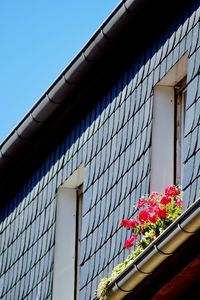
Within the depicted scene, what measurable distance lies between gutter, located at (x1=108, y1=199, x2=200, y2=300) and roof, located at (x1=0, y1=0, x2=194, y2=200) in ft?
10.3

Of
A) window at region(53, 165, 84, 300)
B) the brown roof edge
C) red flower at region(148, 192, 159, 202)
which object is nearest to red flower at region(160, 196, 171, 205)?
red flower at region(148, 192, 159, 202)

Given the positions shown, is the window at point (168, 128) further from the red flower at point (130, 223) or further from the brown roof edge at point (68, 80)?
the brown roof edge at point (68, 80)

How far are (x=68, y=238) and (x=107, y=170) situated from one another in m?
1.60

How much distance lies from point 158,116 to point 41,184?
11.2 ft

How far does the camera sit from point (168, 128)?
1428cm

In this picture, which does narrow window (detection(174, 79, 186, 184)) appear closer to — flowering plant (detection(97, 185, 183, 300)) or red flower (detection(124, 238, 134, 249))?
flowering plant (detection(97, 185, 183, 300))

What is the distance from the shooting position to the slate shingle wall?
1358 cm

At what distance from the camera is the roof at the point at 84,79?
14680 mm

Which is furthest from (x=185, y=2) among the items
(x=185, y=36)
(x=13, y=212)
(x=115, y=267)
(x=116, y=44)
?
(x=13, y=212)

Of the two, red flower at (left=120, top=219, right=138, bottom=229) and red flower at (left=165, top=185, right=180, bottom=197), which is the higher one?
red flower at (left=165, top=185, right=180, bottom=197)

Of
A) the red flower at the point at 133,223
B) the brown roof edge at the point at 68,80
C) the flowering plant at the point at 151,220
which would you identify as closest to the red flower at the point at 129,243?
the flowering plant at the point at 151,220

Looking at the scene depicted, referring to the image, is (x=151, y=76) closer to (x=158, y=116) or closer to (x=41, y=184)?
(x=158, y=116)

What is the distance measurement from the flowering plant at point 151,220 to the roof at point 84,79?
1.93m

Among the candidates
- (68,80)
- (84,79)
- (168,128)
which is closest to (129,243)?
(168,128)
